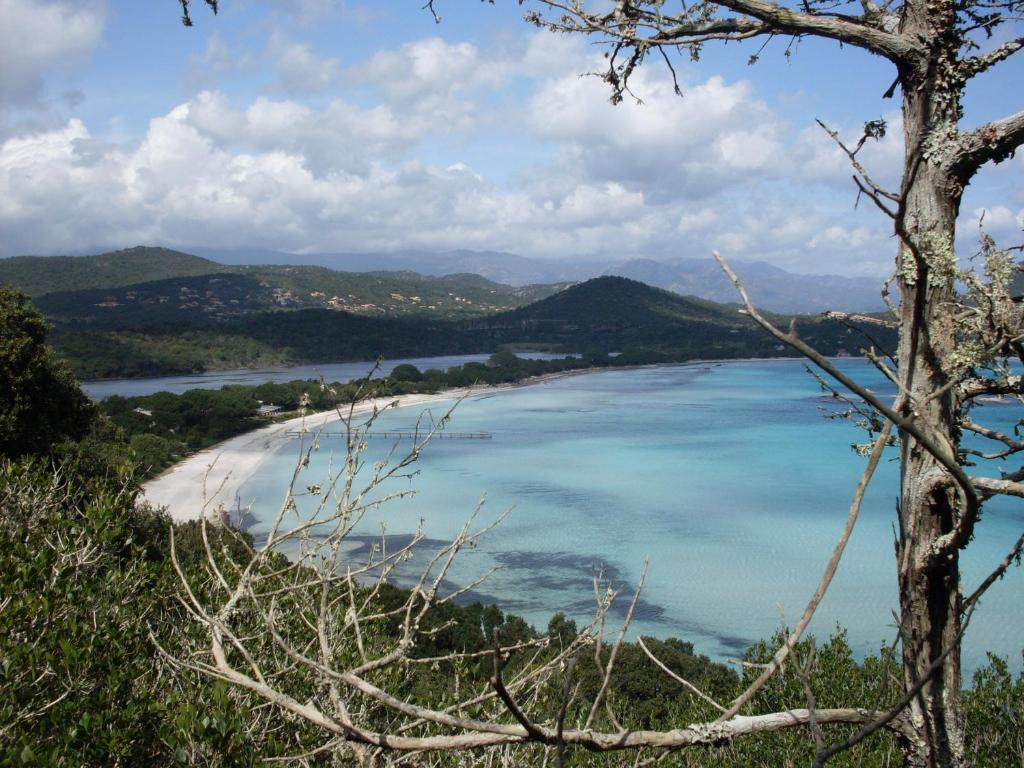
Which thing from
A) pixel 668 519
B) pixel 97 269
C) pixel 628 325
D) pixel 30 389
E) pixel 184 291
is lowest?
pixel 668 519

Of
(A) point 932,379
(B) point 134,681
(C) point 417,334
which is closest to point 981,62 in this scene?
(A) point 932,379

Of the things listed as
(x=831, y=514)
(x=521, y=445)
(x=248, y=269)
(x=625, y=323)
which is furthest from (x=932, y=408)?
(x=248, y=269)

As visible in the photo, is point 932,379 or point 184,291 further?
point 184,291

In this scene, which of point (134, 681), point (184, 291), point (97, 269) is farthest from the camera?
point (97, 269)

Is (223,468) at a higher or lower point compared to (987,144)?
lower

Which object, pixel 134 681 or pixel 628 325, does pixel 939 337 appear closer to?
pixel 134 681

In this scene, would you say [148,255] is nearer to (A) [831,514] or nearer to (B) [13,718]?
(A) [831,514]

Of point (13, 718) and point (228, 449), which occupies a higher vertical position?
point (13, 718)
